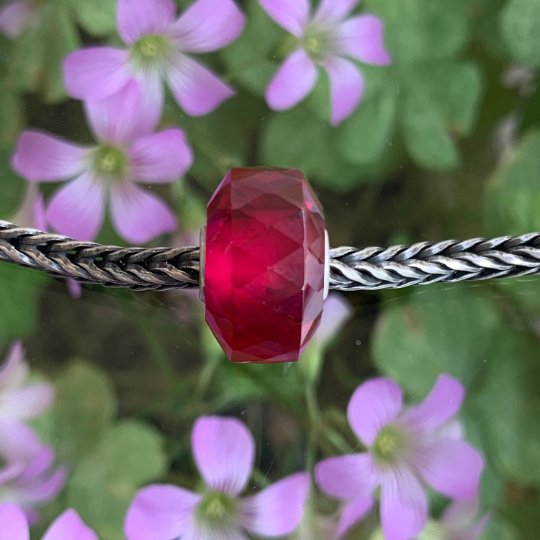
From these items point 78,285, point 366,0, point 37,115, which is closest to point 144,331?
point 78,285

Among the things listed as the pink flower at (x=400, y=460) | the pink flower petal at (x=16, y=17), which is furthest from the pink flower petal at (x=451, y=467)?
the pink flower petal at (x=16, y=17)

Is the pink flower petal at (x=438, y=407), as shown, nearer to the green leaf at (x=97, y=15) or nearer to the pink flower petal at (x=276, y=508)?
the pink flower petal at (x=276, y=508)

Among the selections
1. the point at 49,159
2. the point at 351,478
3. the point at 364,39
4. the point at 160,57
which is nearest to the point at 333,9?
the point at 364,39

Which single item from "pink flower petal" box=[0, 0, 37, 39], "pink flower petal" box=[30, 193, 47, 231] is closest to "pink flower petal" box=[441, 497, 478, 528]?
"pink flower petal" box=[30, 193, 47, 231]

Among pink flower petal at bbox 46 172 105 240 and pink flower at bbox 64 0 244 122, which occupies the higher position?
pink flower at bbox 64 0 244 122

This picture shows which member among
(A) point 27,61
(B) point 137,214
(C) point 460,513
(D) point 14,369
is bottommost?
(C) point 460,513

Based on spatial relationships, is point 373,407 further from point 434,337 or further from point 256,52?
point 256,52

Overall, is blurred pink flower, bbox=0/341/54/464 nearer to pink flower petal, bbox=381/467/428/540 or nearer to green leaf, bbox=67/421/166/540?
green leaf, bbox=67/421/166/540
